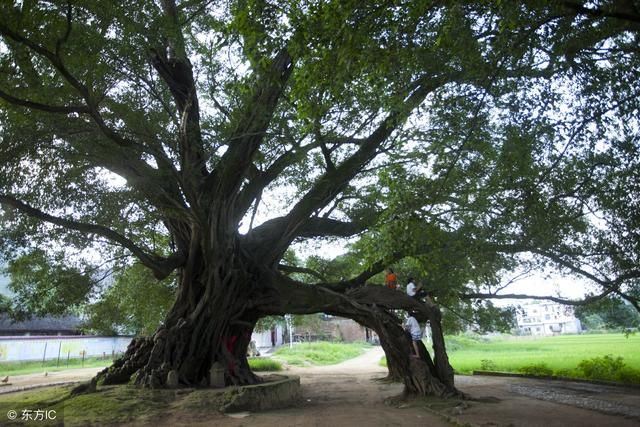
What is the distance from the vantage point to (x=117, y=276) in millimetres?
14336

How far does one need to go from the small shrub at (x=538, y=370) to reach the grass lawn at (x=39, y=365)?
18.3 m

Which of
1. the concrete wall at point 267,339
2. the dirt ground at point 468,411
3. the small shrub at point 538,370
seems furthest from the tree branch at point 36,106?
the concrete wall at point 267,339

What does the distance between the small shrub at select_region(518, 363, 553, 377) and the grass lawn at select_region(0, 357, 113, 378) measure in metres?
18.3

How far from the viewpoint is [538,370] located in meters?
13.8

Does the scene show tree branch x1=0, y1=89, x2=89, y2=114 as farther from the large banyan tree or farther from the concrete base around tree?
the concrete base around tree

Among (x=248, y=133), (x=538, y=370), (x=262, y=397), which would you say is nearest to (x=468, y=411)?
(x=262, y=397)

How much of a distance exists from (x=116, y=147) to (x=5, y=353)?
16.9m

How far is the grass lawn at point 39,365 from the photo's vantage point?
18622mm

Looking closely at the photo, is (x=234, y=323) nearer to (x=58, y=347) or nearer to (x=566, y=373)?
(x=566, y=373)

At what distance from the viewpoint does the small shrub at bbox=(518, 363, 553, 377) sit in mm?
13397

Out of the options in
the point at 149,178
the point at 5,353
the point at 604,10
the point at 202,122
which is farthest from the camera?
the point at 5,353

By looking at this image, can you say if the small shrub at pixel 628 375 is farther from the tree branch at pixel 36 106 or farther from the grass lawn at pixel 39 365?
the grass lawn at pixel 39 365

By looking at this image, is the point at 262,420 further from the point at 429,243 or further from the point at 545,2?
the point at 545,2

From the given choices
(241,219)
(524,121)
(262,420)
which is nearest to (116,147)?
(241,219)
